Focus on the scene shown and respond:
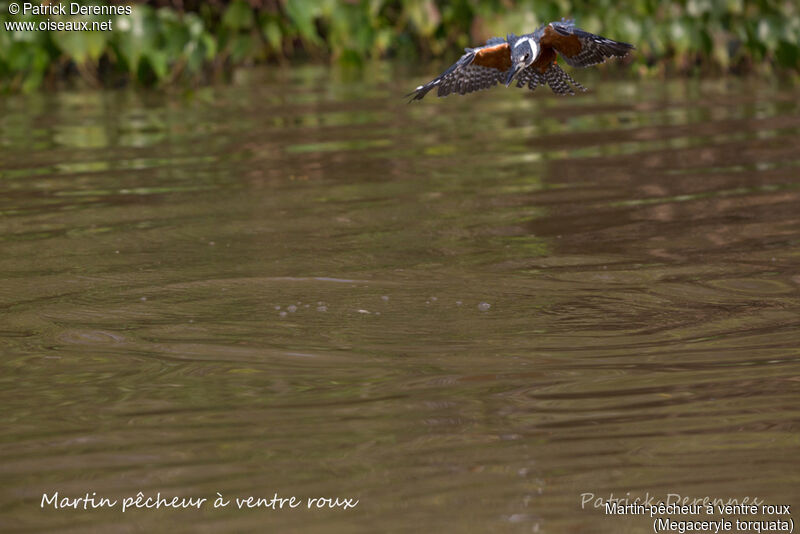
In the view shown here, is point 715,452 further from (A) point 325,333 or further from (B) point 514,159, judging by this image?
(B) point 514,159

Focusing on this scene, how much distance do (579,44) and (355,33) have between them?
565 cm

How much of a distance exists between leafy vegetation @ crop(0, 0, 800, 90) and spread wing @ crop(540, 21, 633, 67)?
14.0 ft

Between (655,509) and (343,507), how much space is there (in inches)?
17.2

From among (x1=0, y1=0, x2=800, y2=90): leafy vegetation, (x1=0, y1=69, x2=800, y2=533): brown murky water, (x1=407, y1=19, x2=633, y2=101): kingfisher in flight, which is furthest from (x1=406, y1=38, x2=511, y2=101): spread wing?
(x1=0, y1=0, x2=800, y2=90): leafy vegetation

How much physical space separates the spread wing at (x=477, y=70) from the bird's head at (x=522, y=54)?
0.12 metres

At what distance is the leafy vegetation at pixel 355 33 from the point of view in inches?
285

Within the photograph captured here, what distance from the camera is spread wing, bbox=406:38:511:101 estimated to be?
9.71ft

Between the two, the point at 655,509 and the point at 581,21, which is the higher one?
the point at 581,21

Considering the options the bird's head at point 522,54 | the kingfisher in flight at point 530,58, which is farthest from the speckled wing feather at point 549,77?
the bird's head at point 522,54

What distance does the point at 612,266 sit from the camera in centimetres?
322

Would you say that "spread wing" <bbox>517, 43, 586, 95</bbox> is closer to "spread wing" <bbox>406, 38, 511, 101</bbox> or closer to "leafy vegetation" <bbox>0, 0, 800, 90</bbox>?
"spread wing" <bbox>406, 38, 511, 101</bbox>

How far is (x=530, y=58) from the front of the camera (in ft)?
9.15

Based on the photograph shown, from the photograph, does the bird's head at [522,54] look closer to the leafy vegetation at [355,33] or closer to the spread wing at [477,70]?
the spread wing at [477,70]

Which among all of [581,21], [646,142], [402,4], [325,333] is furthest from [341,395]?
[402,4]
